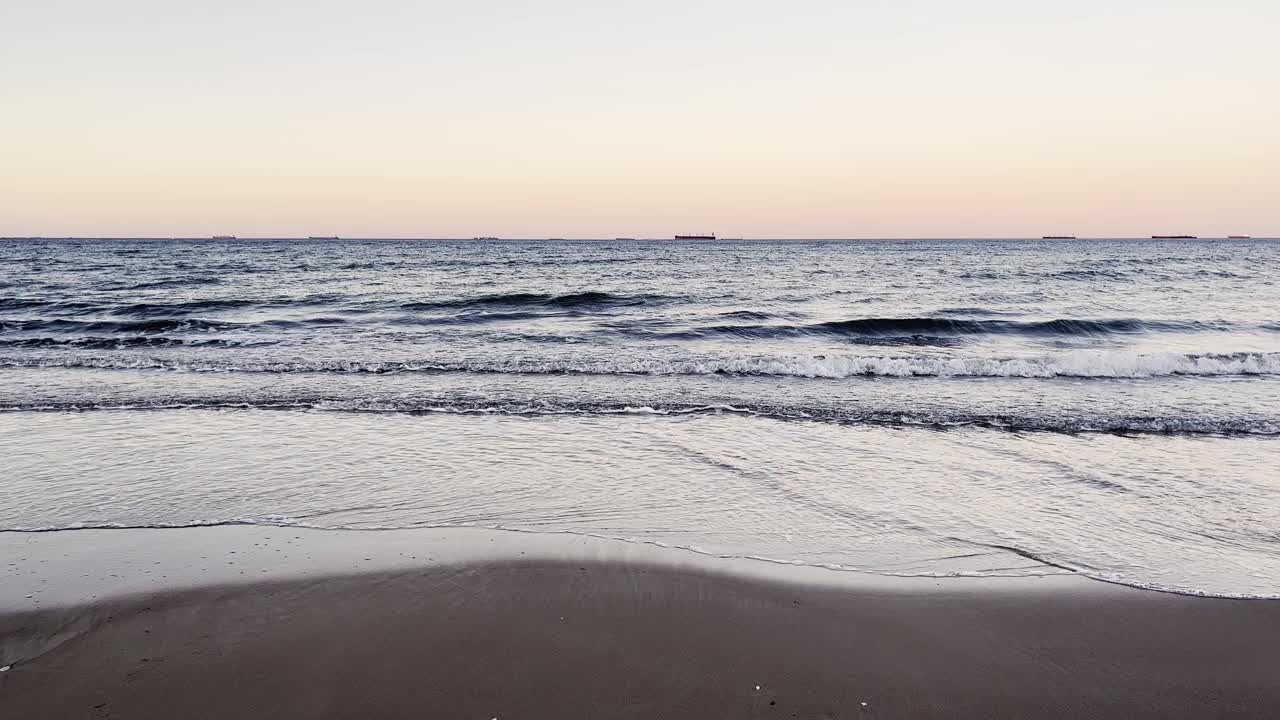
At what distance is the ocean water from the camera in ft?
19.3

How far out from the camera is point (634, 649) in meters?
3.99

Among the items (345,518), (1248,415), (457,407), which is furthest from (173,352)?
(1248,415)

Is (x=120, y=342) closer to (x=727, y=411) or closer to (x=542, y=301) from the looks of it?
(x=542, y=301)

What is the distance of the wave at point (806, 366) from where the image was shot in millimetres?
14195

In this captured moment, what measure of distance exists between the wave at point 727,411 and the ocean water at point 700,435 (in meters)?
0.07

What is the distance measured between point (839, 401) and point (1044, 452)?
3.41 meters

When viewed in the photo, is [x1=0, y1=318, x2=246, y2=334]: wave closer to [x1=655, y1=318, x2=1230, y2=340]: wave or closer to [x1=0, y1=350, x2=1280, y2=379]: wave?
[x1=0, y1=350, x2=1280, y2=379]: wave

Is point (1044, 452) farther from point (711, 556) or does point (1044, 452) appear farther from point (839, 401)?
point (711, 556)

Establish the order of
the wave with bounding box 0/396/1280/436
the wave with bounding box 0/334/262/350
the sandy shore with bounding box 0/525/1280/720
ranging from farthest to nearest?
the wave with bounding box 0/334/262/350 < the wave with bounding box 0/396/1280/436 < the sandy shore with bounding box 0/525/1280/720

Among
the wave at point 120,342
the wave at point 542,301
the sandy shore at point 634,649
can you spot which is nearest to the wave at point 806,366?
the wave at point 120,342

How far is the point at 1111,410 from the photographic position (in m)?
10.8

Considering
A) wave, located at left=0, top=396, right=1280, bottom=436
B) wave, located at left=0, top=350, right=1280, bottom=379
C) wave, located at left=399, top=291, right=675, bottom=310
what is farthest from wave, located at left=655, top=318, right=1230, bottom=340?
wave, located at left=0, top=396, right=1280, bottom=436

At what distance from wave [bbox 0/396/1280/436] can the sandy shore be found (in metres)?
5.32

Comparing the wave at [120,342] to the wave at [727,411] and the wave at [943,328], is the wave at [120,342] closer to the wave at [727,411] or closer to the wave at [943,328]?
the wave at [727,411]
